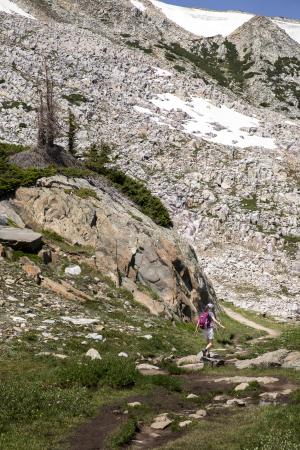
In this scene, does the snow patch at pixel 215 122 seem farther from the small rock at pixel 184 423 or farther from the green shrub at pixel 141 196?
the small rock at pixel 184 423

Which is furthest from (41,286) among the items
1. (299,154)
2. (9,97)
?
(299,154)

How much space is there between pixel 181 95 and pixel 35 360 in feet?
304

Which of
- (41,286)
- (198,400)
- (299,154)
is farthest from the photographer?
(299,154)

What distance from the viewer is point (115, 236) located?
1246 inches

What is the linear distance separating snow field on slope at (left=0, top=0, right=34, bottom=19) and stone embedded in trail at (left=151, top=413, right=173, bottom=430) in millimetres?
114344

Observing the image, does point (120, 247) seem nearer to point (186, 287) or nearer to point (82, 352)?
point (186, 287)

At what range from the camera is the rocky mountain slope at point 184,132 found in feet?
214

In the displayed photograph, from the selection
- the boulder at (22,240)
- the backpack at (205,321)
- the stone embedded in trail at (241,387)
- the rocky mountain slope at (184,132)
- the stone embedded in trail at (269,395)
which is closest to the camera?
the stone embedded in trail at (269,395)

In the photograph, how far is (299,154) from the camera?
88688 millimetres

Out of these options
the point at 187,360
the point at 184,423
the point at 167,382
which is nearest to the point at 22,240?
the point at 187,360

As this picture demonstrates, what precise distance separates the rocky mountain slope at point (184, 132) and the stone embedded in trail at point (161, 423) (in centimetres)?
4087

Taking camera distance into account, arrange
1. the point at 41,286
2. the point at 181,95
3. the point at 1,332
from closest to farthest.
→ the point at 1,332, the point at 41,286, the point at 181,95

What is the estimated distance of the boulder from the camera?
2628 centimetres

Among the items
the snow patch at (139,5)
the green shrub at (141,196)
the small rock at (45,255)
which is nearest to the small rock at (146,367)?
the small rock at (45,255)
